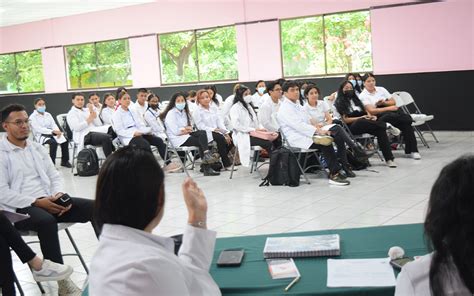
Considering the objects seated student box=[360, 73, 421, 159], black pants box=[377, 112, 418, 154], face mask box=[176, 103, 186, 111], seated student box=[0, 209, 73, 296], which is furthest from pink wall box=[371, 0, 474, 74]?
seated student box=[0, 209, 73, 296]

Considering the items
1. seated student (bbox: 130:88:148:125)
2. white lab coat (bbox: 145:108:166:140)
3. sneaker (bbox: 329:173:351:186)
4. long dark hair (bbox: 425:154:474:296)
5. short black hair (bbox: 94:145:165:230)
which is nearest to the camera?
long dark hair (bbox: 425:154:474:296)

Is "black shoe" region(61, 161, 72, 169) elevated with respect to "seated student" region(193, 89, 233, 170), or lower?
lower

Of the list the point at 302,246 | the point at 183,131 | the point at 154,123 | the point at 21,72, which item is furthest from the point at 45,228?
the point at 21,72

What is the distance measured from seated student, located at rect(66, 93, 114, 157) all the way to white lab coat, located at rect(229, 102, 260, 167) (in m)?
2.08

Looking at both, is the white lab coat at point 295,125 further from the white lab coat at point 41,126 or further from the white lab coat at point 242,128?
the white lab coat at point 41,126

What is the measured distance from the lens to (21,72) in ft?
51.7

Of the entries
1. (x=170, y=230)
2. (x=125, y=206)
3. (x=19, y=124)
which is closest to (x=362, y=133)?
(x=170, y=230)

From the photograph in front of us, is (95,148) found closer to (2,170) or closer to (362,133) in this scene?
(362,133)

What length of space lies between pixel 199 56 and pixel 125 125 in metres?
4.68

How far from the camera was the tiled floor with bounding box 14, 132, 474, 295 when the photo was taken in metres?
4.68

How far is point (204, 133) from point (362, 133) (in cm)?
218

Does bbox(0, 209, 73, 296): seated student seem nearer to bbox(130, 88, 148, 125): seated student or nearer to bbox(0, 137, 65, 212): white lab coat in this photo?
bbox(0, 137, 65, 212): white lab coat

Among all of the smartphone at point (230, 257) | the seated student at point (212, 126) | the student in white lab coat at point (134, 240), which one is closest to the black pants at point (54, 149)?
→ the seated student at point (212, 126)

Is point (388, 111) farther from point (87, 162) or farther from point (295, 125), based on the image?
point (87, 162)
